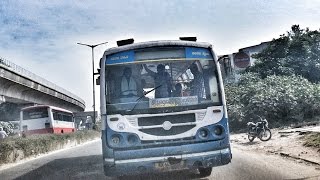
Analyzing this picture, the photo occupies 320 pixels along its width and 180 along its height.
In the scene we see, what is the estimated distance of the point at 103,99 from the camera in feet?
25.5

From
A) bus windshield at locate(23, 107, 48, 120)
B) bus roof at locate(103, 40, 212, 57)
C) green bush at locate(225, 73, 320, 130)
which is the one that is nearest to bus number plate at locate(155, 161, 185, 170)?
bus roof at locate(103, 40, 212, 57)

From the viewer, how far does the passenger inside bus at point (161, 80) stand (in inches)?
310

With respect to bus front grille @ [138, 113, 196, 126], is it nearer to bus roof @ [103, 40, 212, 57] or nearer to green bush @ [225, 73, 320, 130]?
bus roof @ [103, 40, 212, 57]

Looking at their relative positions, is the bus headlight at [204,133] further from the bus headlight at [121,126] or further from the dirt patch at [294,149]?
the dirt patch at [294,149]

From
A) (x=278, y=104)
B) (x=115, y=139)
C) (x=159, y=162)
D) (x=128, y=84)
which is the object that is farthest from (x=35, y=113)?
(x=159, y=162)

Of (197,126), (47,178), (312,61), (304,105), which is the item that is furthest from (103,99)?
(312,61)

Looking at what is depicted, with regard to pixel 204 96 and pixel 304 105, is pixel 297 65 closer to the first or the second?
pixel 304 105

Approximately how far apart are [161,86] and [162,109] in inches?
25.5

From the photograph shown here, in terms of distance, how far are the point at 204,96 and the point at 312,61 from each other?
114 ft

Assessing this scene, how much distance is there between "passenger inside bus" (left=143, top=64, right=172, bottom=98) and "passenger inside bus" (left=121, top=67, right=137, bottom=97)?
1.23 feet

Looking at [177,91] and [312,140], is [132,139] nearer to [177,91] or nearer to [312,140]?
[177,91]

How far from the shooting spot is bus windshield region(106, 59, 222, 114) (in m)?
7.57

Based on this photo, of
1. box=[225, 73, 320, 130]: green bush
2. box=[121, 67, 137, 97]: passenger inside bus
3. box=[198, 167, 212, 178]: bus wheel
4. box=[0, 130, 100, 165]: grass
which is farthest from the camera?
box=[225, 73, 320, 130]: green bush

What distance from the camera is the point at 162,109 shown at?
24.6 feet
